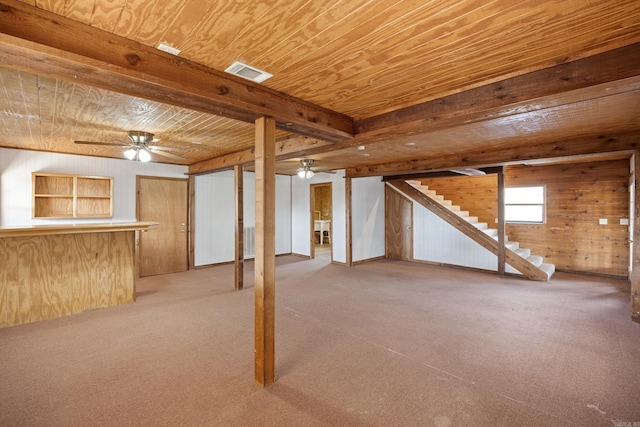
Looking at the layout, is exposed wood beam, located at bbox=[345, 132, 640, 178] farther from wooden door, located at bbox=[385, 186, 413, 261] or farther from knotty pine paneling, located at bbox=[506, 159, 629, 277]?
wooden door, located at bbox=[385, 186, 413, 261]

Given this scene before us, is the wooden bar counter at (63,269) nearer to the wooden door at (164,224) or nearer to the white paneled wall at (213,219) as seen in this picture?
the wooden door at (164,224)

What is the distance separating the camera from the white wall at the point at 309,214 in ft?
23.6

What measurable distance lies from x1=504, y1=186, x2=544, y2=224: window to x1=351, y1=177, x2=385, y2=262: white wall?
2.92 meters

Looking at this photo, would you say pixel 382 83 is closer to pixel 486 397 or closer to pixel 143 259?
pixel 486 397

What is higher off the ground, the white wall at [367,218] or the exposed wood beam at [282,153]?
the exposed wood beam at [282,153]

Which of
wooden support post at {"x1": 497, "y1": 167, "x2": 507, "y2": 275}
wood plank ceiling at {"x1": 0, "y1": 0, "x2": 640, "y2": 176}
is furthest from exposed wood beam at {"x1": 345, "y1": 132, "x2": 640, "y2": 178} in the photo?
wooden support post at {"x1": 497, "y1": 167, "x2": 507, "y2": 275}

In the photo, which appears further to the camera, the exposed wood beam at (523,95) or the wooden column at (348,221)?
the wooden column at (348,221)

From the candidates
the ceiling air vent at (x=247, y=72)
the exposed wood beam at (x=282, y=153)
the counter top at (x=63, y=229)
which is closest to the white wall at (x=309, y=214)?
the exposed wood beam at (x=282, y=153)

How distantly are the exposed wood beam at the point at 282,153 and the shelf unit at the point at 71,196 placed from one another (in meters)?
1.69

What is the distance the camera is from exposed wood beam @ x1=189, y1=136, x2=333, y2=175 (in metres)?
3.64

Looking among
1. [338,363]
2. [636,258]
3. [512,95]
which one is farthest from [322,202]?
[512,95]

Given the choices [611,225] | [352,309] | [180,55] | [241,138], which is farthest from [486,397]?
[611,225]

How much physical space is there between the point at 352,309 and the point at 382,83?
2.85 m

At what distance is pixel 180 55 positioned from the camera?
1.82 m
